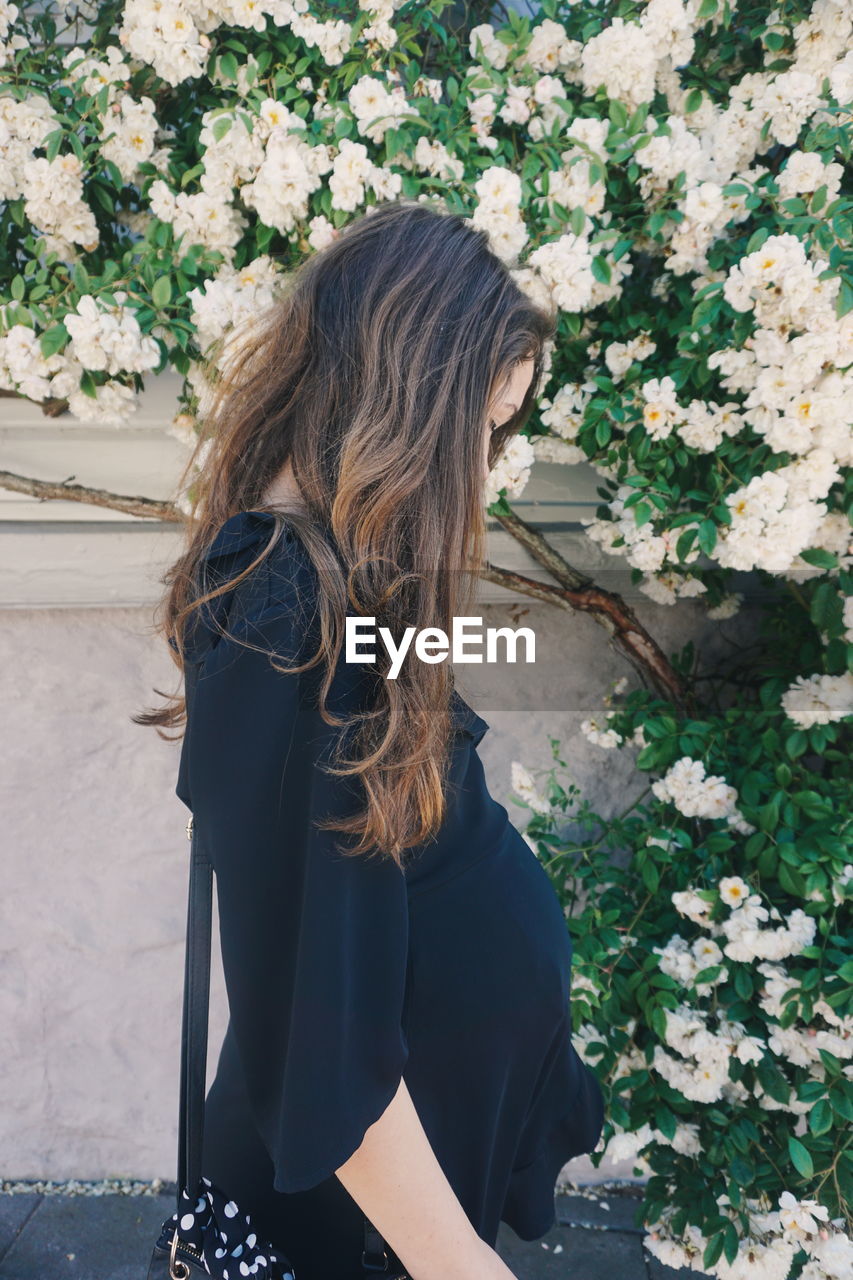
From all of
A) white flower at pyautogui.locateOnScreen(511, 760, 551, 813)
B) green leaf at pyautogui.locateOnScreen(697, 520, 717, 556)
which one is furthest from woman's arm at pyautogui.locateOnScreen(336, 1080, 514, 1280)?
white flower at pyautogui.locateOnScreen(511, 760, 551, 813)

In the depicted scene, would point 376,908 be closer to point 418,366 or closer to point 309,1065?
point 309,1065

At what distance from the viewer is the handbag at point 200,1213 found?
1.05m

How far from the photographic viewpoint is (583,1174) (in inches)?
113

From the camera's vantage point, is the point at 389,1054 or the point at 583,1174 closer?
the point at 389,1054

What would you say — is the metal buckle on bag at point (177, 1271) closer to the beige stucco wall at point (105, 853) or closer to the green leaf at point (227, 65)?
the beige stucco wall at point (105, 853)

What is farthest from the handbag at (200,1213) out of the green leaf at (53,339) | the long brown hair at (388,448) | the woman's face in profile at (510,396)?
the green leaf at (53,339)

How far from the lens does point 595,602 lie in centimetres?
244

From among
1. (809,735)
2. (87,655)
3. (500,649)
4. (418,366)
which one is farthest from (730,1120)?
(87,655)

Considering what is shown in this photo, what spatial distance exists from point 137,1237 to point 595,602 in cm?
227

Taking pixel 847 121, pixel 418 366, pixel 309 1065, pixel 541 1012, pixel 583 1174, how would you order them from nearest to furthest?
pixel 309 1065 → pixel 418 366 → pixel 541 1012 → pixel 847 121 → pixel 583 1174

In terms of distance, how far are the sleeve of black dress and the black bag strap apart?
16cm

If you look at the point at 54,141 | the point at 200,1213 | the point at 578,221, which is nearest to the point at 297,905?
the point at 200,1213

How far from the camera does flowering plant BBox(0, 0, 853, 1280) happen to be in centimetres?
174

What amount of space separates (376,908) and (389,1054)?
15cm
